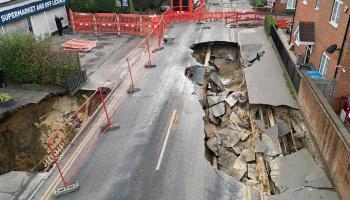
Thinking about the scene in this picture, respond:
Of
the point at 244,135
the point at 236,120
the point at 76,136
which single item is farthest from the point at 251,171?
the point at 76,136

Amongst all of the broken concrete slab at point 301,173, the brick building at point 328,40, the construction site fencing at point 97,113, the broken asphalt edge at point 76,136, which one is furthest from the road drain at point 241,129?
the broken asphalt edge at point 76,136

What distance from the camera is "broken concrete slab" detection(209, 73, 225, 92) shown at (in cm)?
1874

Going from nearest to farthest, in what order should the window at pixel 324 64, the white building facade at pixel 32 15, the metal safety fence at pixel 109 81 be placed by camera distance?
1. the metal safety fence at pixel 109 81
2. the window at pixel 324 64
3. the white building facade at pixel 32 15

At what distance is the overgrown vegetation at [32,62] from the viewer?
16.7 metres

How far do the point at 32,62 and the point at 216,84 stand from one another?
10.6 metres

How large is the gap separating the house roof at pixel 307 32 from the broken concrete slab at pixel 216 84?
527 cm

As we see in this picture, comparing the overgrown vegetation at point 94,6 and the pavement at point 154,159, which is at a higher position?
the overgrown vegetation at point 94,6

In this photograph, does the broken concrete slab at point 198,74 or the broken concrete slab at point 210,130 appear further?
the broken concrete slab at point 198,74

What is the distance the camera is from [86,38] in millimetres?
26359

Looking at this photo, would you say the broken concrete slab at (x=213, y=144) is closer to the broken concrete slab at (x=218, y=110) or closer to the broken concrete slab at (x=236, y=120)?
the broken concrete slab at (x=236, y=120)

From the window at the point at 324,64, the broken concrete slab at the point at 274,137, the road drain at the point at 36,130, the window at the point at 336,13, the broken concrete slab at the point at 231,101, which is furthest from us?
the broken concrete slab at the point at 231,101

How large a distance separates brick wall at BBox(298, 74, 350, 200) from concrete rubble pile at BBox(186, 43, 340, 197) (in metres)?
0.58

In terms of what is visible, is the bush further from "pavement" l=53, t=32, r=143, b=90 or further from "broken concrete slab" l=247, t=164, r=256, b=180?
"broken concrete slab" l=247, t=164, r=256, b=180

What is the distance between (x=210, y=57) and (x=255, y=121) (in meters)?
9.53
